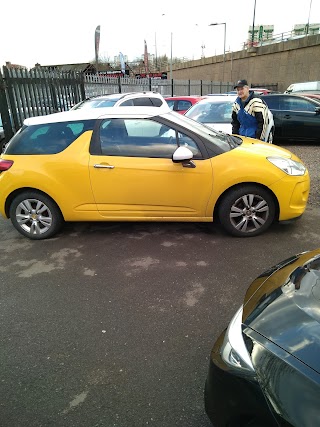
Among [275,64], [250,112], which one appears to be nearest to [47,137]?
[250,112]

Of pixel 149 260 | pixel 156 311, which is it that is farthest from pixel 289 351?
pixel 149 260

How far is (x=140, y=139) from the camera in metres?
4.12

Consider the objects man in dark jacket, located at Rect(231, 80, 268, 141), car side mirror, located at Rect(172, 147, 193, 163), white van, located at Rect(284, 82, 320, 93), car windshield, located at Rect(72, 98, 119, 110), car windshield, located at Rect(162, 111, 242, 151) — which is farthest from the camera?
white van, located at Rect(284, 82, 320, 93)

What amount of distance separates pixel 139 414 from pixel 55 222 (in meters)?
2.88

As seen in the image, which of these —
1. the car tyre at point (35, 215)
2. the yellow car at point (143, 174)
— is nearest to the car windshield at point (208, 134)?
the yellow car at point (143, 174)

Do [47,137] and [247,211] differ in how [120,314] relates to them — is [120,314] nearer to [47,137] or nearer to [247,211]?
[247,211]

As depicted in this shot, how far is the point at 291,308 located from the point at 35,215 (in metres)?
3.60

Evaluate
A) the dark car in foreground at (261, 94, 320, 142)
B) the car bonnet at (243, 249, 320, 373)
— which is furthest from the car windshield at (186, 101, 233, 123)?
the car bonnet at (243, 249, 320, 373)

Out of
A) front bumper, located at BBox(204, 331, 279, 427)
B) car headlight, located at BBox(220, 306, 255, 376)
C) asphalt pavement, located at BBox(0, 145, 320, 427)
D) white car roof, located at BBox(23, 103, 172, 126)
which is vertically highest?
white car roof, located at BBox(23, 103, 172, 126)

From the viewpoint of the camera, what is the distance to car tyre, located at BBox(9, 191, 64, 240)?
4309 millimetres

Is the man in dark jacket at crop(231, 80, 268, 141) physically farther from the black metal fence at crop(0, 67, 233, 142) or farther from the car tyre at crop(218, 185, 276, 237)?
the black metal fence at crop(0, 67, 233, 142)

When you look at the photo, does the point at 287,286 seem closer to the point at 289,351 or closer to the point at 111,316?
the point at 289,351

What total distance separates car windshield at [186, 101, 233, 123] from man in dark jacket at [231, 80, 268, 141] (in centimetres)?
200

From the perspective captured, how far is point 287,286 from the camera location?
1740 millimetres
